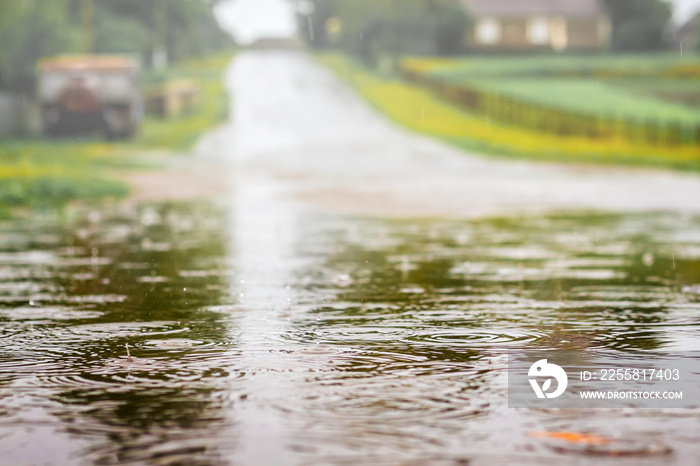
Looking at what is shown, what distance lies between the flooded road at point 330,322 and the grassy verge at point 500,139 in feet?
38.9

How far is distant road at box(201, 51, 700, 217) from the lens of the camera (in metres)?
22.5

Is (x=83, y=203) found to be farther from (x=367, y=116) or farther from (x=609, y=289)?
(x=367, y=116)

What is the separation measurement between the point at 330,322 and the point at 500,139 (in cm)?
3378

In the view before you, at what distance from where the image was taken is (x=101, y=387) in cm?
703

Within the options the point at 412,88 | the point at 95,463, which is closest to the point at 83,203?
the point at 95,463

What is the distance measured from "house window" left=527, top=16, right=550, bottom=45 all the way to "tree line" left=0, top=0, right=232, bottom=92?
1024 inches

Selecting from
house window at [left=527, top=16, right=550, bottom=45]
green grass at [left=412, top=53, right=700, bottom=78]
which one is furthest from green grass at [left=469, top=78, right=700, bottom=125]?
house window at [left=527, top=16, right=550, bottom=45]

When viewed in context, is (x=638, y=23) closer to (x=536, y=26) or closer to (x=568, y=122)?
(x=536, y=26)

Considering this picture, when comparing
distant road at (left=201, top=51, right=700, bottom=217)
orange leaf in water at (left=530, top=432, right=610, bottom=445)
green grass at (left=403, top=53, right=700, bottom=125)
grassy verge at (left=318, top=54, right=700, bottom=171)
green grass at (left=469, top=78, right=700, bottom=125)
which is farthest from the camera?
green grass at (left=403, top=53, right=700, bottom=125)

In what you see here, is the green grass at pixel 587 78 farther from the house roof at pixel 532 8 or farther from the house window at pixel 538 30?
the house roof at pixel 532 8

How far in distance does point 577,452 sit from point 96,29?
58.3 meters

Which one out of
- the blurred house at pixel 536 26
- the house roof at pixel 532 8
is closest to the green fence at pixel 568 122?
the blurred house at pixel 536 26

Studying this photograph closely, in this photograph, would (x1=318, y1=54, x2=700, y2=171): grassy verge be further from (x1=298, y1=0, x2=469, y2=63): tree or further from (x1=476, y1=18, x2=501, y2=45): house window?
(x1=476, y1=18, x2=501, y2=45): house window

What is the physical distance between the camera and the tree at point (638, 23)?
8944cm
